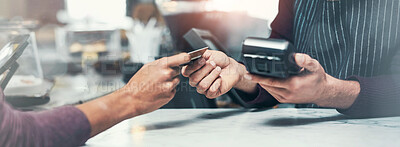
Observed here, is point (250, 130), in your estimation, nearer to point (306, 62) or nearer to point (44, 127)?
point (306, 62)

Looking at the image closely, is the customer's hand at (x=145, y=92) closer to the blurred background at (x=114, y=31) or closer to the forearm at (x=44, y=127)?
the forearm at (x=44, y=127)

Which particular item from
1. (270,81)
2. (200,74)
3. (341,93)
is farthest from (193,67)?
(341,93)

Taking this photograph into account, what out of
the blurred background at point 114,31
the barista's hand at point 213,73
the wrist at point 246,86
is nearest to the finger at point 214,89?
the barista's hand at point 213,73

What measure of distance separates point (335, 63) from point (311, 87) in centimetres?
25

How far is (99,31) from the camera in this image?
1.25 meters

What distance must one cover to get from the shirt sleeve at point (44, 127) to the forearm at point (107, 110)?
10mm

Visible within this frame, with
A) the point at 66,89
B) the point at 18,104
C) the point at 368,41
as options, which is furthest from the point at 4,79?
the point at 368,41

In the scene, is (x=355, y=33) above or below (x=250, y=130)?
above

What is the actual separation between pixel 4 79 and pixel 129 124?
196mm

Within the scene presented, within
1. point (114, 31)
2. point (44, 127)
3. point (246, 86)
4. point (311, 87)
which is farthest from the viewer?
point (114, 31)

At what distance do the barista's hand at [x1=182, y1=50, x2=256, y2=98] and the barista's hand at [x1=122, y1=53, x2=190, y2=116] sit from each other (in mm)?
46

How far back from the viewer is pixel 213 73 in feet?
1.47

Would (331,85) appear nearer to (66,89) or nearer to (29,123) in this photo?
(29,123)

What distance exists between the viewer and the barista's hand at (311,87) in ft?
1.22
